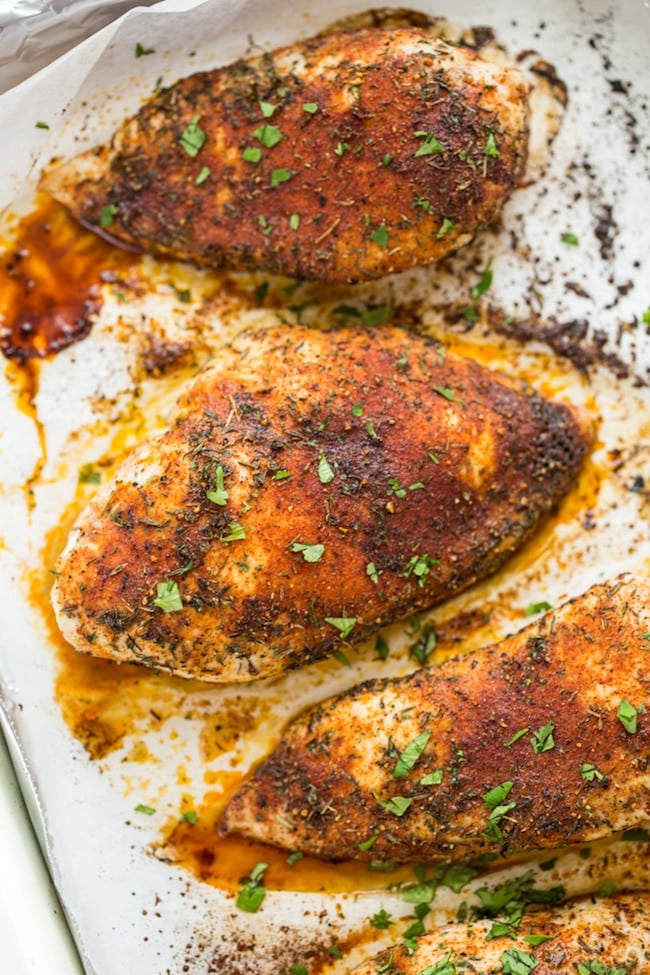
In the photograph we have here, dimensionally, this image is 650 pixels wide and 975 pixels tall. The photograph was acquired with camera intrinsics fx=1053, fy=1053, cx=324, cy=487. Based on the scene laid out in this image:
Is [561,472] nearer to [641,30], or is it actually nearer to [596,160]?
[596,160]

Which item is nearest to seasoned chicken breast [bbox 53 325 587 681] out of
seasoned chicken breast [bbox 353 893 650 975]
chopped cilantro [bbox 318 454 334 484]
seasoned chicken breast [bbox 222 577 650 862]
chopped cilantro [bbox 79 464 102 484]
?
chopped cilantro [bbox 318 454 334 484]

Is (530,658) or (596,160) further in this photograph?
(596,160)

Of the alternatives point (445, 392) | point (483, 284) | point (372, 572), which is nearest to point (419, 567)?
point (372, 572)

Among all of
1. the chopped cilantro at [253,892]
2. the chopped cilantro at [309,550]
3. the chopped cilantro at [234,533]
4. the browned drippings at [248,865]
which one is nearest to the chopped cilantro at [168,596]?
the chopped cilantro at [234,533]

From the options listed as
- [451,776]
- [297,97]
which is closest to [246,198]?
[297,97]

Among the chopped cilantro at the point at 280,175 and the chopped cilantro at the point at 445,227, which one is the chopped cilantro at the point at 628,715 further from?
the chopped cilantro at the point at 280,175

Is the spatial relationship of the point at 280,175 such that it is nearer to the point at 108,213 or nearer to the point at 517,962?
the point at 108,213

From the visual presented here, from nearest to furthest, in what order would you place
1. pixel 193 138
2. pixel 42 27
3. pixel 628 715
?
pixel 628 715 < pixel 42 27 < pixel 193 138
